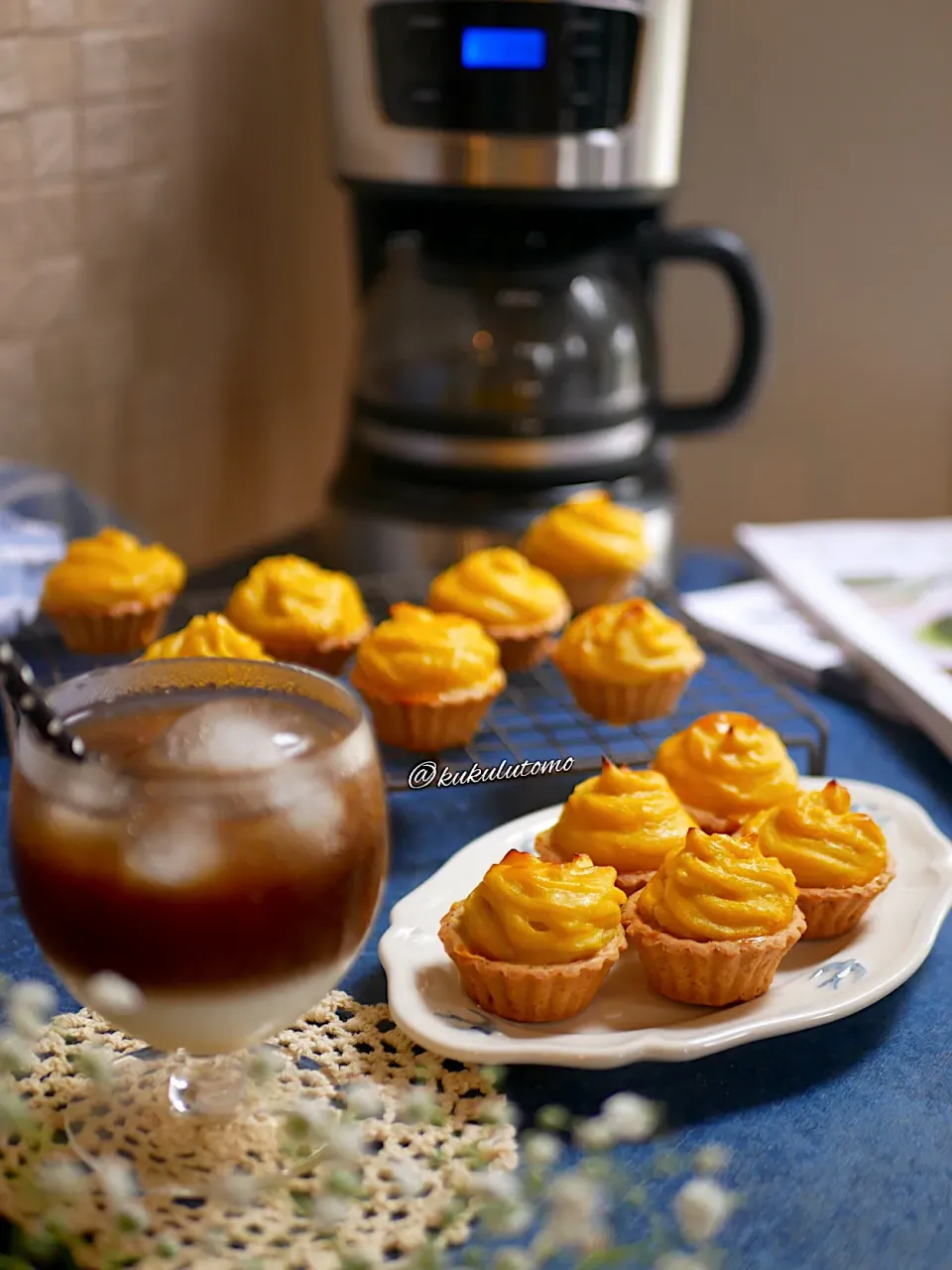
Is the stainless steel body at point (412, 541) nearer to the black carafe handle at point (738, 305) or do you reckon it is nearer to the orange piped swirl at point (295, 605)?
the black carafe handle at point (738, 305)

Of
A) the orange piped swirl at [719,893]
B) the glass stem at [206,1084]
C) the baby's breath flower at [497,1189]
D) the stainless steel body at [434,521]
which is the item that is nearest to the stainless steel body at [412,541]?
the stainless steel body at [434,521]

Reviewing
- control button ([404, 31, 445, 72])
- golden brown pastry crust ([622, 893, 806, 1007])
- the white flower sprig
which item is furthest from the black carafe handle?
the white flower sprig

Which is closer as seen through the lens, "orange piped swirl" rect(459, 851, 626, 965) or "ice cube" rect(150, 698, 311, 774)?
→ "ice cube" rect(150, 698, 311, 774)

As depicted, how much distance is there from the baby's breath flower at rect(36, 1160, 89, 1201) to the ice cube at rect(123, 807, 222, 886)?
4.8 inches

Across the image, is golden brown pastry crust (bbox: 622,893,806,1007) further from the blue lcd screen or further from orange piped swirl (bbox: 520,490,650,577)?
the blue lcd screen

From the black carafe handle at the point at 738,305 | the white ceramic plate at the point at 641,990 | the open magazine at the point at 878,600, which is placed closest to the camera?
the white ceramic plate at the point at 641,990

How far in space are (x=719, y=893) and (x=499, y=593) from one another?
50 cm

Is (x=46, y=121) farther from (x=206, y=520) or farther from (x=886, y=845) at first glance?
(x=886, y=845)

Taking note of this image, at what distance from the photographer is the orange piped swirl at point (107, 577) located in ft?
3.97

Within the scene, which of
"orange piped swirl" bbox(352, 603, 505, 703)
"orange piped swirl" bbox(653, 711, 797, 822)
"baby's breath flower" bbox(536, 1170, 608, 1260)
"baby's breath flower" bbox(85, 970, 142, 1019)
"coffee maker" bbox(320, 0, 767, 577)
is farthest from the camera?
"coffee maker" bbox(320, 0, 767, 577)

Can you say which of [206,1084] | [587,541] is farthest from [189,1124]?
[587,541]

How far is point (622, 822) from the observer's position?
90 cm

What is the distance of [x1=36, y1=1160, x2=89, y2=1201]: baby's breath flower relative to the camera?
0.56 metres

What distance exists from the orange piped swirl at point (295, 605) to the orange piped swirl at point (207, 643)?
0.11 meters
